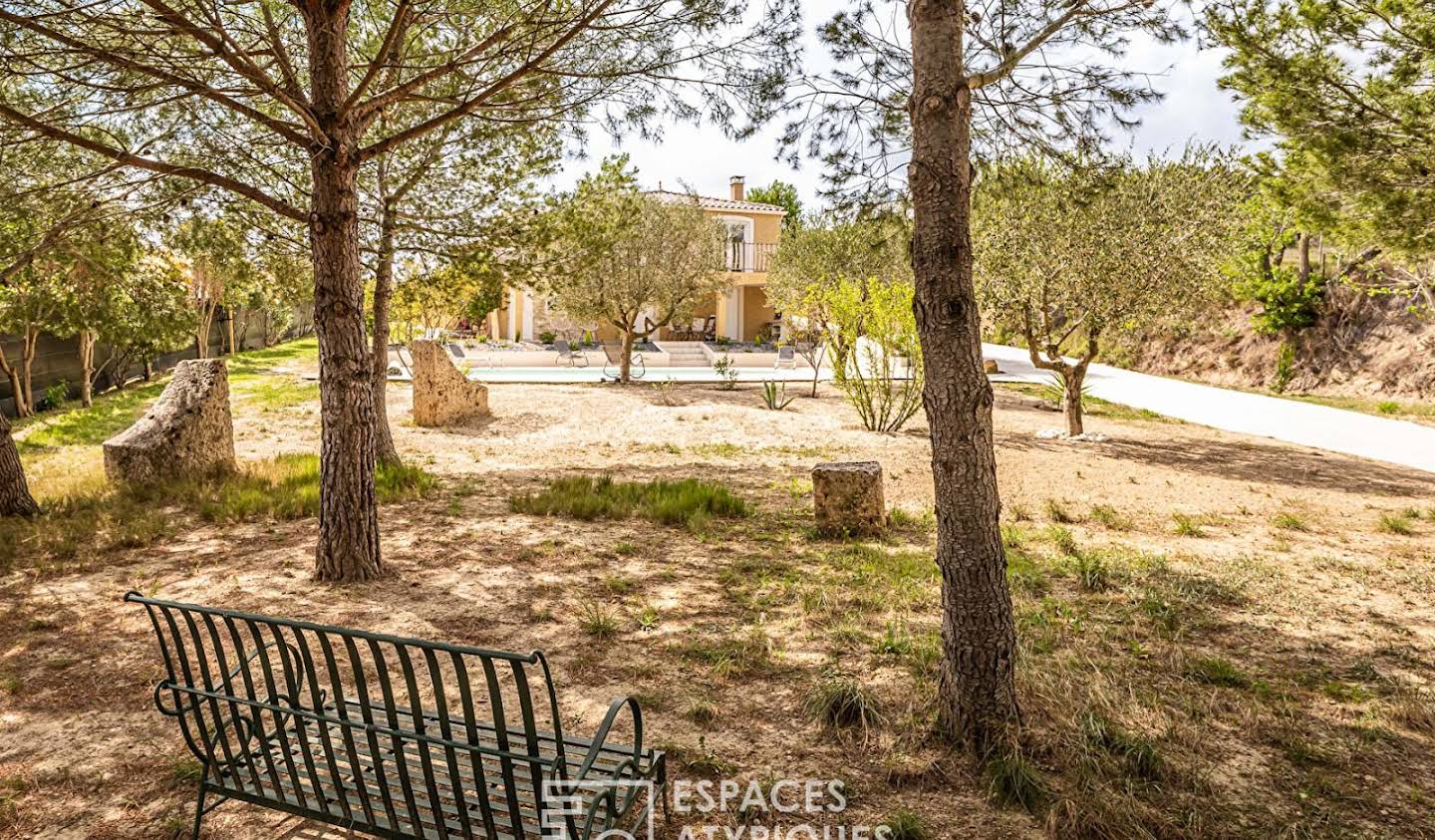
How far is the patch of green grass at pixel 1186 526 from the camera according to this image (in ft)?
22.2

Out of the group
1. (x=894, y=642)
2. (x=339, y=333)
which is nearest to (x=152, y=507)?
(x=339, y=333)

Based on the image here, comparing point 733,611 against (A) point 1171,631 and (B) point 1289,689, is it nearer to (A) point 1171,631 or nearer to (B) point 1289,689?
(A) point 1171,631

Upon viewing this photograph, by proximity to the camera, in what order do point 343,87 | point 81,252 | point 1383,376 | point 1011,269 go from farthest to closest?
point 1383,376, point 1011,269, point 81,252, point 343,87

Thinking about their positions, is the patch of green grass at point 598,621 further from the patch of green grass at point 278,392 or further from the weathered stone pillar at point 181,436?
the patch of green grass at point 278,392

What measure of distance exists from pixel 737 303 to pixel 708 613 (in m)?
28.1

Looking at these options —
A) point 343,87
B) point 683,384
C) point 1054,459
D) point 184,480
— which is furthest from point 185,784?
point 683,384

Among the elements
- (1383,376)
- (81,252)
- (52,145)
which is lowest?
(1383,376)

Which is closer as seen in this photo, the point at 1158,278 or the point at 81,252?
the point at 81,252

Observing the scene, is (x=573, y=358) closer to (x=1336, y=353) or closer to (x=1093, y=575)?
(x=1336, y=353)

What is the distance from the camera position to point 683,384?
63.3ft

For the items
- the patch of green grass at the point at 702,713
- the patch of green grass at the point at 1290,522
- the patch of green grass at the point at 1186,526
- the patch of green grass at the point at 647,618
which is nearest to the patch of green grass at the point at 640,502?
the patch of green grass at the point at 647,618

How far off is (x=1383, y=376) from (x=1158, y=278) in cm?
1047

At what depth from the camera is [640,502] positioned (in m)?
7.50

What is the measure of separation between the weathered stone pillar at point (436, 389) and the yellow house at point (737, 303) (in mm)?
16842
